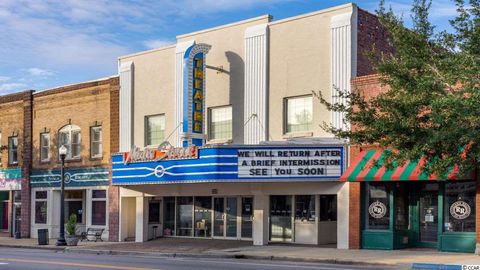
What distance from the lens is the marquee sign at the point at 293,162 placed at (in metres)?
26.4

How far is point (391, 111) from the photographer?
1992 cm

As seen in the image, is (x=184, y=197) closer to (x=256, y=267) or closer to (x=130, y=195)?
(x=130, y=195)

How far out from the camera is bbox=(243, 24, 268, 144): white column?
93.8ft

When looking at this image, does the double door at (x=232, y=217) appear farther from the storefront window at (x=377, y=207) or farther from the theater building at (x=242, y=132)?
the storefront window at (x=377, y=207)

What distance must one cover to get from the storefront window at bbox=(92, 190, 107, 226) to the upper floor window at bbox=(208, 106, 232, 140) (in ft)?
24.4

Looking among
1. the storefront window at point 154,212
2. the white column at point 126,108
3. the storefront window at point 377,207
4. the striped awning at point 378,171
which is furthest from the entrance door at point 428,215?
the white column at point 126,108

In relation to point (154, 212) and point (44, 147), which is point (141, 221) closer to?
point (154, 212)

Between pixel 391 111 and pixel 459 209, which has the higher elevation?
pixel 391 111

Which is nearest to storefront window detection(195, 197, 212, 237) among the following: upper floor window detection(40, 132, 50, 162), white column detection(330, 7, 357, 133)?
white column detection(330, 7, 357, 133)

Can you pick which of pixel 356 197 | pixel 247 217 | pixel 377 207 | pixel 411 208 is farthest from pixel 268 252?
pixel 247 217

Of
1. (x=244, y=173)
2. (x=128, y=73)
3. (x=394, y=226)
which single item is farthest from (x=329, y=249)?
(x=128, y=73)

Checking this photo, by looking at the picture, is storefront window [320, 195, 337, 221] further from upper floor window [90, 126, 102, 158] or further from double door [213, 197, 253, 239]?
upper floor window [90, 126, 102, 158]

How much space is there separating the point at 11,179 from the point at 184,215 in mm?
12096

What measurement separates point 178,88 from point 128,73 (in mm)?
3481
